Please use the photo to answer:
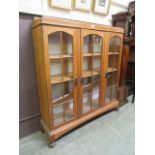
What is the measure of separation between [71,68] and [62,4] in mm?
844

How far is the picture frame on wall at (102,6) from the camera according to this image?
2133mm

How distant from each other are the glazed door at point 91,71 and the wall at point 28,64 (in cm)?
45

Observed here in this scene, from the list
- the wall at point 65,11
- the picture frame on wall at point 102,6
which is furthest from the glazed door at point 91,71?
the picture frame on wall at point 102,6

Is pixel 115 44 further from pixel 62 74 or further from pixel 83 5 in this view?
pixel 62 74

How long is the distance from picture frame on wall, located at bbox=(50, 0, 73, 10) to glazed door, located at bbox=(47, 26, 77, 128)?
45 centimetres

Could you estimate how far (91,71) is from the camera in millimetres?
1978

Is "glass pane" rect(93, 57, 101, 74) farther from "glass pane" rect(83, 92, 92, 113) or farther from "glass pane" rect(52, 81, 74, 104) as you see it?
"glass pane" rect(52, 81, 74, 104)

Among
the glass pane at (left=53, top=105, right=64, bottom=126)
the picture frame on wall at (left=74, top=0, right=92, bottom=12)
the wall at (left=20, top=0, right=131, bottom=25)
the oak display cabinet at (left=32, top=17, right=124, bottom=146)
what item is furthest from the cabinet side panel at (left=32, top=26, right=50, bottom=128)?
the picture frame on wall at (left=74, top=0, right=92, bottom=12)

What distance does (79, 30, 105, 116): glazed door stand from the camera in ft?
5.91

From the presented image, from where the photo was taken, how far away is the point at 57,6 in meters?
1.73

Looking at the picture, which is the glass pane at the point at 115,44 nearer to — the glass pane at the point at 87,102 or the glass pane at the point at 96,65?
the glass pane at the point at 96,65
